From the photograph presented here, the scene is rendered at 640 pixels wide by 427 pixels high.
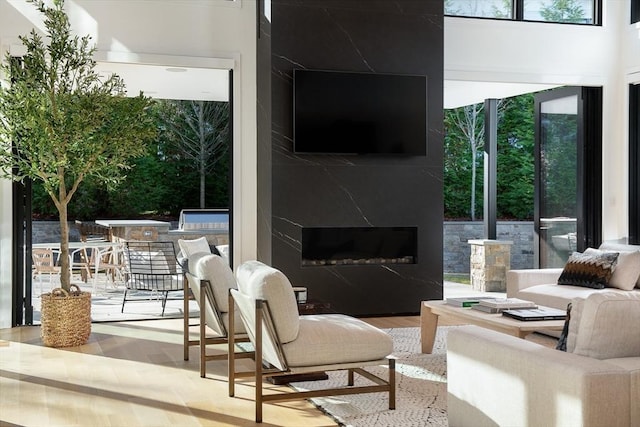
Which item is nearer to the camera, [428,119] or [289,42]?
[289,42]

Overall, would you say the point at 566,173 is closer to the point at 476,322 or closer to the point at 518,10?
the point at 518,10

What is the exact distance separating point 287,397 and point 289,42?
422 centimetres

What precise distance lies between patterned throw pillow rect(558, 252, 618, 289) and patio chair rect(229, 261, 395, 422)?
3.13m

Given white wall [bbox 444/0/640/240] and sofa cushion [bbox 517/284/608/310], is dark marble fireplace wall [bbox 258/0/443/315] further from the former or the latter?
sofa cushion [bbox 517/284/608/310]

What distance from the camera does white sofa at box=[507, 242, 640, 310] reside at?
613 centimetres

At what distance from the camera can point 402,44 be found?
24.7ft

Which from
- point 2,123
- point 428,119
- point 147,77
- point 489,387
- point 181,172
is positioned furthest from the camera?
point 181,172

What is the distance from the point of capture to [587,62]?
8586mm

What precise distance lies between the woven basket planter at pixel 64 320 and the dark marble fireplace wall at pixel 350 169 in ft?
6.04

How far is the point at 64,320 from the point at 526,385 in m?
4.27

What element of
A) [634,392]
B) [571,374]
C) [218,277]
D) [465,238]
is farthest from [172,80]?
Result: [634,392]

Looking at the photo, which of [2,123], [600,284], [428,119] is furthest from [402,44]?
[2,123]

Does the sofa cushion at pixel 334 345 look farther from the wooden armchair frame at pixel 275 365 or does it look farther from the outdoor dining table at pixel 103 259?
the outdoor dining table at pixel 103 259

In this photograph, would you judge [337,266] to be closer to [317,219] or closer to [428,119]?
[317,219]
